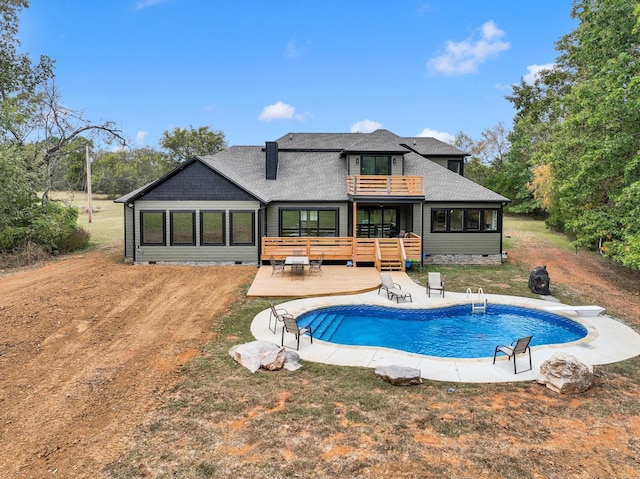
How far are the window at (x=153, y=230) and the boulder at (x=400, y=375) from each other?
13.9 m

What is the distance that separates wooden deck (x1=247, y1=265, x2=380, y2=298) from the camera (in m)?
13.6

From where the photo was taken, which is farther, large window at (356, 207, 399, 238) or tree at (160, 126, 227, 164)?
tree at (160, 126, 227, 164)

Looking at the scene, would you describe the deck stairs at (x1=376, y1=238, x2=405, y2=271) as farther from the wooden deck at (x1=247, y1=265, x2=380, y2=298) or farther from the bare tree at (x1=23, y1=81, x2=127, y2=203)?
the bare tree at (x1=23, y1=81, x2=127, y2=203)

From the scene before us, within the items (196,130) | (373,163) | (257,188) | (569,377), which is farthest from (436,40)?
(196,130)

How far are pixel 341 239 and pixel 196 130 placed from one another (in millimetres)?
41598

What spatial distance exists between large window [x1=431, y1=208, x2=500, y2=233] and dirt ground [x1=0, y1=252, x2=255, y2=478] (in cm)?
954

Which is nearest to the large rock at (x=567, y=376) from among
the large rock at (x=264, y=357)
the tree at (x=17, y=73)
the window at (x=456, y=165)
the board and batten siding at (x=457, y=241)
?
the large rock at (x=264, y=357)

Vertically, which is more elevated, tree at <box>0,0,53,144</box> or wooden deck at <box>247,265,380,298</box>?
tree at <box>0,0,53,144</box>

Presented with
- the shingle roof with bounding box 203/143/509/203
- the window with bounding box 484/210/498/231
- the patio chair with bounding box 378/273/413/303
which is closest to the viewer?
the patio chair with bounding box 378/273/413/303

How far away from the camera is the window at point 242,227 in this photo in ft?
60.8

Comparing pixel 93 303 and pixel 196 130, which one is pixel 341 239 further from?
pixel 196 130

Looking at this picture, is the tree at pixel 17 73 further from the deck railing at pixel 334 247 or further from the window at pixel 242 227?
the deck railing at pixel 334 247

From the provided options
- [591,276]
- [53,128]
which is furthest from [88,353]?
[53,128]

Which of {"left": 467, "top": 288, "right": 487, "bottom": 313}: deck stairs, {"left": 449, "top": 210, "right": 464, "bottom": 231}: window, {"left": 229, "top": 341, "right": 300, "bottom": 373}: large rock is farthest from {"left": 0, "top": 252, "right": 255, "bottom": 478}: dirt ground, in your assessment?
{"left": 449, "top": 210, "right": 464, "bottom": 231}: window
